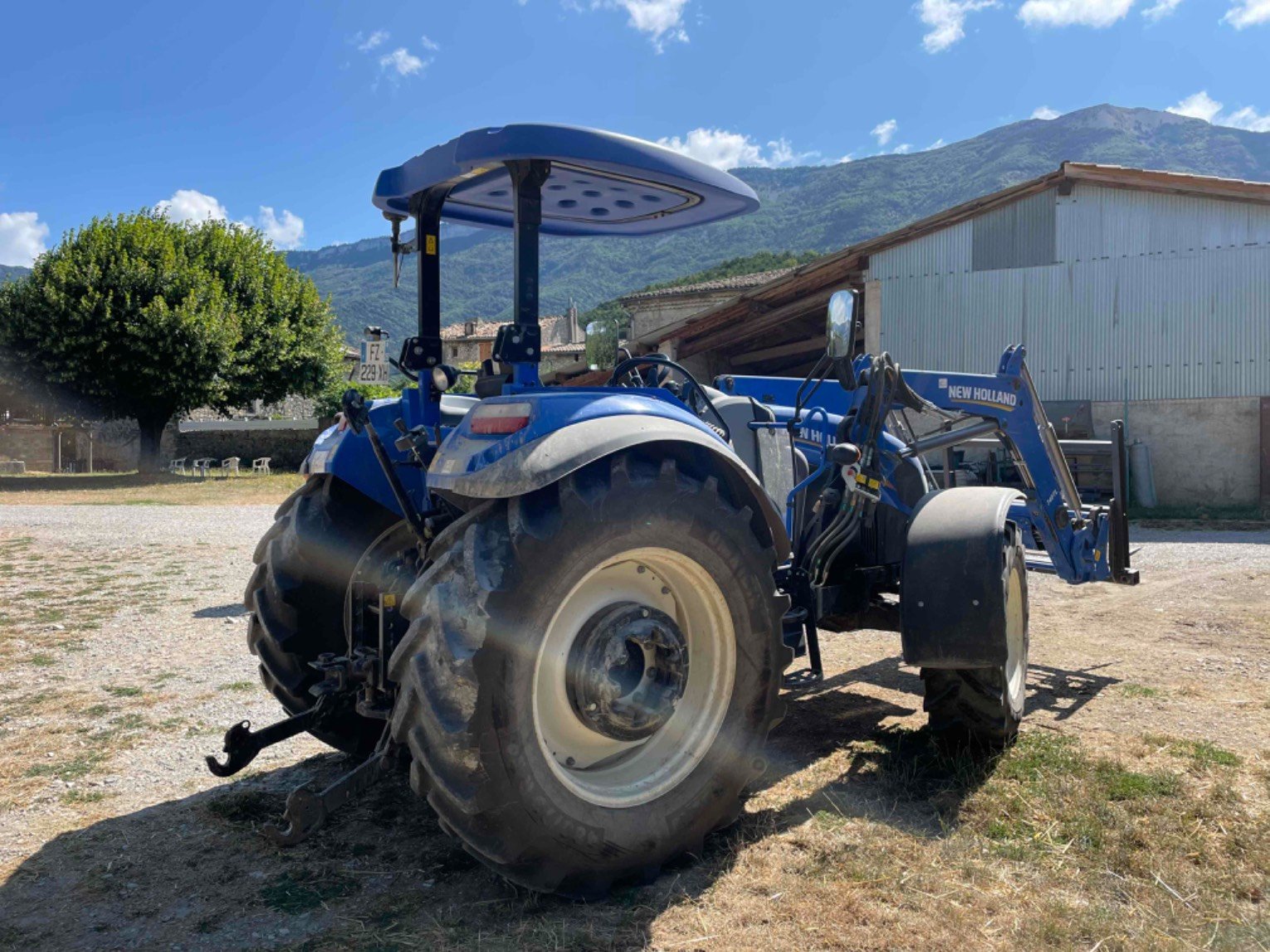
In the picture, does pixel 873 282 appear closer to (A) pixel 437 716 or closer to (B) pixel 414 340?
(B) pixel 414 340

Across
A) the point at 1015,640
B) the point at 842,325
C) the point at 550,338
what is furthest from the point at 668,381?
the point at 550,338

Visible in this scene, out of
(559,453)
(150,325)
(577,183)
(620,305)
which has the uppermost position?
(620,305)

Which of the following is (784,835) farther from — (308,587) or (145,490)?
(145,490)

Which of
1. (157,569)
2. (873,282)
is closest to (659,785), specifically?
(157,569)

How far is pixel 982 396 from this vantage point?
16.9 feet

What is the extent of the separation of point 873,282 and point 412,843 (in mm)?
17104

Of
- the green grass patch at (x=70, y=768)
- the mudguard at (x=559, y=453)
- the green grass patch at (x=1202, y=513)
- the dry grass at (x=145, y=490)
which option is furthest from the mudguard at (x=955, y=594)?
the dry grass at (x=145, y=490)

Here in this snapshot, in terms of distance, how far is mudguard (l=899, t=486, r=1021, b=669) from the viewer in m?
3.73

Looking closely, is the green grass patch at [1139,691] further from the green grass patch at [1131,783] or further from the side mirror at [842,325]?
the side mirror at [842,325]

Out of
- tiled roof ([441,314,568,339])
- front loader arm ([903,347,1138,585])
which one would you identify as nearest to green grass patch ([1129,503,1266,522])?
front loader arm ([903,347,1138,585])

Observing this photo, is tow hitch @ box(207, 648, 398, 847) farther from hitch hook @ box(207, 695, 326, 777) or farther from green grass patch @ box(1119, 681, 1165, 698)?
green grass patch @ box(1119, 681, 1165, 698)

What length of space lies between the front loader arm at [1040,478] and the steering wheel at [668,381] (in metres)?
1.33

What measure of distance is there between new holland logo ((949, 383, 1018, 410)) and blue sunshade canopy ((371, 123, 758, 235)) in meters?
1.72

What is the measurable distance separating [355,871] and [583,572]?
1286 millimetres
